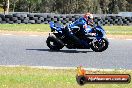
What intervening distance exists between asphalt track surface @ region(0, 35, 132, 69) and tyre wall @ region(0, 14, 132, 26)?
969 cm

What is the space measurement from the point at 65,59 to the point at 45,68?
231cm

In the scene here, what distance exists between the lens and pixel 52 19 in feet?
92.4

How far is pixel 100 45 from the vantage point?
1495cm

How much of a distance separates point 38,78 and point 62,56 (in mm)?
4916

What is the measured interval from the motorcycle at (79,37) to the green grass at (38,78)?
4718mm

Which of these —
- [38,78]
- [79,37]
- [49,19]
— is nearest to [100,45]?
[79,37]

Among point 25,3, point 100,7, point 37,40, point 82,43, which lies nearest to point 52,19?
point 37,40

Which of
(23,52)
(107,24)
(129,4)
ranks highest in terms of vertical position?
(23,52)

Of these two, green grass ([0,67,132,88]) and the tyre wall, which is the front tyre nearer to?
green grass ([0,67,132,88])

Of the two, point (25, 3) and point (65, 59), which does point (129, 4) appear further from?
point (65, 59)

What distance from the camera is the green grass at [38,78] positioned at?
7918 millimetres

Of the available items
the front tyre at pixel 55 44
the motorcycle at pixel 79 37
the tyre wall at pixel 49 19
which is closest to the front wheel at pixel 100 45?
the motorcycle at pixel 79 37

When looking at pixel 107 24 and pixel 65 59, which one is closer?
pixel 65 59

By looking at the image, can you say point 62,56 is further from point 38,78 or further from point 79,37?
point 38,78
